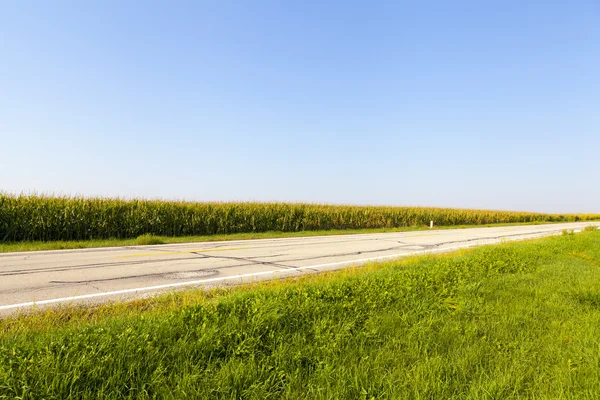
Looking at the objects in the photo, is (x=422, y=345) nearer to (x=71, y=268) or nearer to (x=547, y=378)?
(x=547, y=378)

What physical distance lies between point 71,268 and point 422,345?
8.34m

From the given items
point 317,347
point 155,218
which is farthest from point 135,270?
point 155,218

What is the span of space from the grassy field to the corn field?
48.4ft

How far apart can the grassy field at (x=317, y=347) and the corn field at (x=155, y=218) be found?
48.4 feet

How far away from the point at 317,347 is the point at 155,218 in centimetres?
1864

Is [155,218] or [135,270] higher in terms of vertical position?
[155,218]

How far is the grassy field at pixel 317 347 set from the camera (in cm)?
292

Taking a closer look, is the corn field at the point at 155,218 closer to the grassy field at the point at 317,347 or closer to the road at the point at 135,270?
the road at the point at 135,270

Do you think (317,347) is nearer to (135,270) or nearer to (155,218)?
(135,270)

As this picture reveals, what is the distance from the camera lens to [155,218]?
20.2 metres

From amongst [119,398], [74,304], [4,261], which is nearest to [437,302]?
[119,398]

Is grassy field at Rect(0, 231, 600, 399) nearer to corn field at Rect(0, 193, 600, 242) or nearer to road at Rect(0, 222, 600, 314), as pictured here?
road at Rect(0, 222, 600, 314)

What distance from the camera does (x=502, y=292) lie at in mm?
6023

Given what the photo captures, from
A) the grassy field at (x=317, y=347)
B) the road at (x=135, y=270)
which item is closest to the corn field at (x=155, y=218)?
the road at (x=135, y=270)
